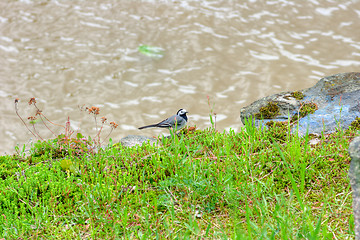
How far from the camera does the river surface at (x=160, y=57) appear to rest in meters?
9.90

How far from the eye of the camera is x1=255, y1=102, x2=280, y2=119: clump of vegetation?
19.0 feet

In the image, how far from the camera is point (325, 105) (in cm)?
569

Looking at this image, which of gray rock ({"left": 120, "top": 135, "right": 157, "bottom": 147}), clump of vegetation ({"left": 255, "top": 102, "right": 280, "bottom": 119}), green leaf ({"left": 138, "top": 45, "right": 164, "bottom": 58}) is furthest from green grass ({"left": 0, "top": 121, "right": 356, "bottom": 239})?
green leaf ({"left": 138, "top": 45, "right": 164, "bottom": 58})

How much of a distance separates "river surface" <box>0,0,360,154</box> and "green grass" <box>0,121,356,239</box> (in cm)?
425

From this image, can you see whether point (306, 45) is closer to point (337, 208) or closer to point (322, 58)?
point (322, 58)

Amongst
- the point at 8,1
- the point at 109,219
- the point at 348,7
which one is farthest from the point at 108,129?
the point at 348,7

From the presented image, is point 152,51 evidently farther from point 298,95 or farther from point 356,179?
point 356,179

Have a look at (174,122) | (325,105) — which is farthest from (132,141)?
(325,105)

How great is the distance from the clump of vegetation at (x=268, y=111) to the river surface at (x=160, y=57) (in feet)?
10.5

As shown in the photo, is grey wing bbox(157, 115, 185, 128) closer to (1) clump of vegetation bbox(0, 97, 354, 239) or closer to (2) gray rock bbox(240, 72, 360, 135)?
(1) clump of vegetation bbox(0, 97, 354, 239)

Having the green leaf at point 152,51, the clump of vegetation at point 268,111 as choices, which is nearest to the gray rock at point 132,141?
the clump of vegetation at point 268,111

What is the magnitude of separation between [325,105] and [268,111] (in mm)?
819

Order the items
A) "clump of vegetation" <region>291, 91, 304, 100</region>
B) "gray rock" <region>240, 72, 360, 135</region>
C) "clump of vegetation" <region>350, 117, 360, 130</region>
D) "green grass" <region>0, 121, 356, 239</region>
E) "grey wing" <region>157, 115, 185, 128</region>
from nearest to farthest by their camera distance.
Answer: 1. "green grass" <region>0, 121, 356, 239</region>
2. "clump of vegetation" <region>350, 117, 360, 130</region>
3. "gray rock" <region>240, 72, 360, 135</region>
4. "grey wing" <region>157, 115, 185, 128</region>
5. "clump of vegetation" <region>291, 91, 304, 100</region>

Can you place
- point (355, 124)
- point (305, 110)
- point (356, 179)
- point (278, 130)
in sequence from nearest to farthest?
point (356, 179), point (355, 124), point (278, 130), point (305, 110)
